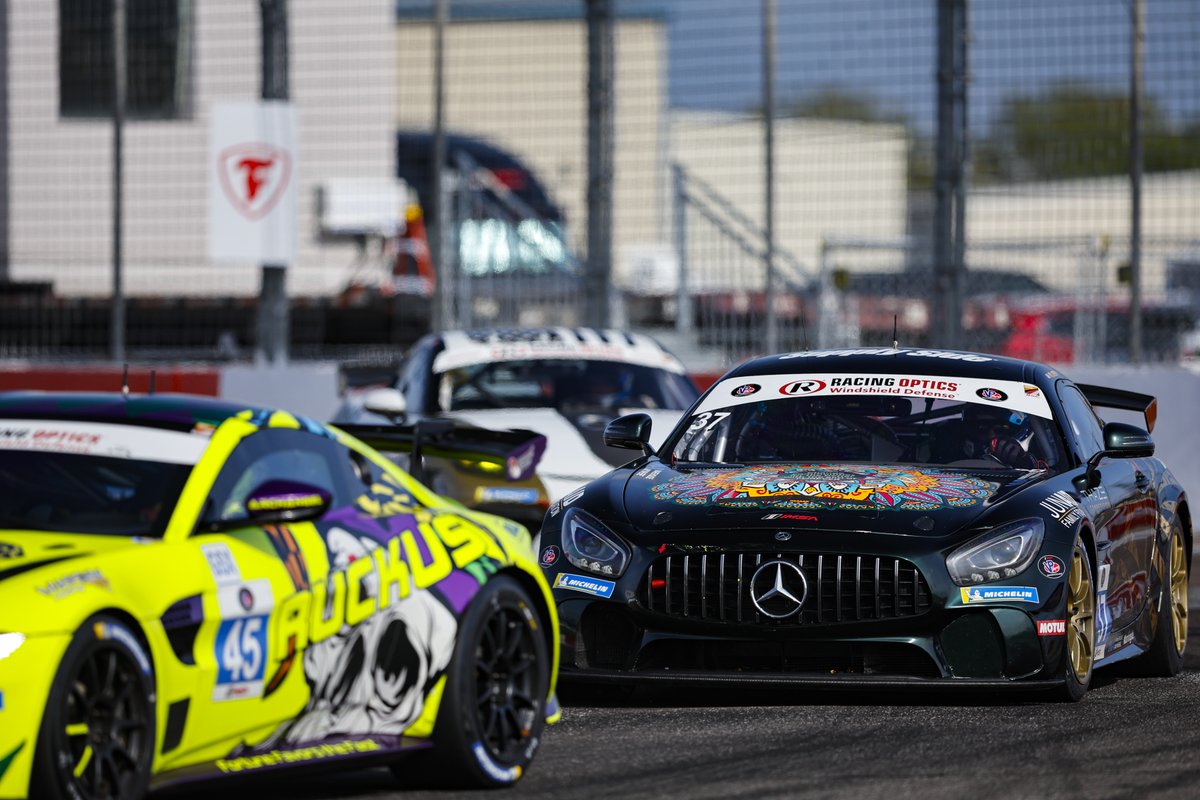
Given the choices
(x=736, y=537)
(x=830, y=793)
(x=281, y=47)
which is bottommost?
(x=830, y=793)

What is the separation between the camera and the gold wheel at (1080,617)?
816cm

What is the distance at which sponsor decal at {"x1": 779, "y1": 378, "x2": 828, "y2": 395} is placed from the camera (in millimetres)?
9562

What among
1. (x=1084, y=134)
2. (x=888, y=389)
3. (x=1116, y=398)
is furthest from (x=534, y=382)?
(x=1084, y=134)

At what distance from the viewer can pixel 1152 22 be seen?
16.0 metres

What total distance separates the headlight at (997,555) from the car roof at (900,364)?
152cm

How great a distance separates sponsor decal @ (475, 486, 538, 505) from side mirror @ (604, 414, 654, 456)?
7.48 ft

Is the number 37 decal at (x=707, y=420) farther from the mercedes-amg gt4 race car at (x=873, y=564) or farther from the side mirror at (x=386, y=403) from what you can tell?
the side mirror at (x=386, y=403)

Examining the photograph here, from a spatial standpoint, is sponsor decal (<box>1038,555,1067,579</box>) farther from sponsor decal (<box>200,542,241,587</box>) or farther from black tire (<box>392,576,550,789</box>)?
sponsor decal (<box>200,542,241,587</box>)

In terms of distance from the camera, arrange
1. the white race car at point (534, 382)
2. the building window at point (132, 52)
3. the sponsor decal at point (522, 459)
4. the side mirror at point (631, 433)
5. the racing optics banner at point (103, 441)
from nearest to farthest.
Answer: the racing optics banner at point (103, 441), the sponsor decal at point (522, 459), the side mirror at point (631, 433), the white race car at point (534, 382), the building window at point (132, 52)

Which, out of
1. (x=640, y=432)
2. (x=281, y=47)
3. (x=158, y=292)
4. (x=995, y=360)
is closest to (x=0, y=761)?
(x=640, y=432)

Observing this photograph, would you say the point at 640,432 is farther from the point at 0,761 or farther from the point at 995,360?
the point at 0,761

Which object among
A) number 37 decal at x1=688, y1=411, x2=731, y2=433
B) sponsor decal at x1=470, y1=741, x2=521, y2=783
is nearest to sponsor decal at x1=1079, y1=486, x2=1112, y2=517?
number 37 decal at x1=688, y1=411, x2=731, y2=433

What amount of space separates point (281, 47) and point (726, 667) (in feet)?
28.9

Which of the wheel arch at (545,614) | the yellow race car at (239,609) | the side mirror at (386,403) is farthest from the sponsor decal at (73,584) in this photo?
the side mirror at (386,403)
